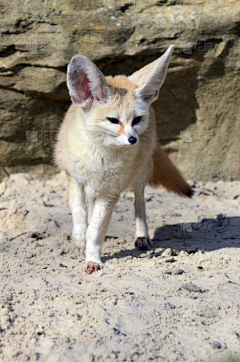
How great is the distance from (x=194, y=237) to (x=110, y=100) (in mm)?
1583

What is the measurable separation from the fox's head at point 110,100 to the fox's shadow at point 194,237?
40.4 inches

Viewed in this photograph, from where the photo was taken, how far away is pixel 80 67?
8.78 feet

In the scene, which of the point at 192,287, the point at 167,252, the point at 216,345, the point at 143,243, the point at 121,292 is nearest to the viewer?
the point at 216,345

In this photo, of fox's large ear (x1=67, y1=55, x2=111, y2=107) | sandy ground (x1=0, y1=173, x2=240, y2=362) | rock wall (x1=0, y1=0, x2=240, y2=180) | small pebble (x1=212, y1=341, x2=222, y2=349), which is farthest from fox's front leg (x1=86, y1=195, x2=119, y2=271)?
rock wall (x1=0, y1=0, x2=240, y2=180)

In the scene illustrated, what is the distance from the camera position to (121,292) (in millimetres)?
2379

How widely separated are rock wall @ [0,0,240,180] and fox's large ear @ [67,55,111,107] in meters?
1.82

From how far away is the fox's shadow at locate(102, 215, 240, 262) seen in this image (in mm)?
3305

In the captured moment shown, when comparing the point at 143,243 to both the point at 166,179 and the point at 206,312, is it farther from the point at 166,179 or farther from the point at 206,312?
the point at 206,312

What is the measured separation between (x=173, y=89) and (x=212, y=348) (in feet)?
11.8

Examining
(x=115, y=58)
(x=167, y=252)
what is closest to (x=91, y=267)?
(x=167, y=252)

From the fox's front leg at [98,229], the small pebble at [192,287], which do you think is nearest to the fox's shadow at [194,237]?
the fox's front leg at [98,229]

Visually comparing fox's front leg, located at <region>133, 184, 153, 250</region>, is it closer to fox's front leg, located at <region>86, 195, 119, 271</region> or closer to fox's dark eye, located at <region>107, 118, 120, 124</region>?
fox's front leg, located at <region>86, 195, 119, 271</region>

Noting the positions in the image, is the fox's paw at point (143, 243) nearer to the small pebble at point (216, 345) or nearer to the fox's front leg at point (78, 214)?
the fox's front leg at point (78, 214)

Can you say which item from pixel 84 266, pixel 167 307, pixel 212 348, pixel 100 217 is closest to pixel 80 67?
pixel 100 217
